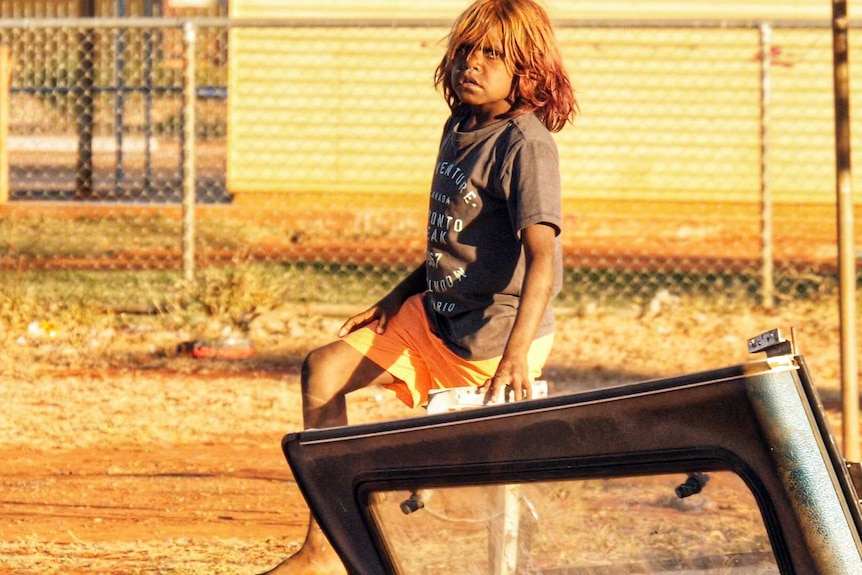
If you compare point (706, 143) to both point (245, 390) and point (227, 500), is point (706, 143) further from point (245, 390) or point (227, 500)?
point (227, 500)

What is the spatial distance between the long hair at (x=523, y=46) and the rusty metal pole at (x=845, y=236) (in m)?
1.39

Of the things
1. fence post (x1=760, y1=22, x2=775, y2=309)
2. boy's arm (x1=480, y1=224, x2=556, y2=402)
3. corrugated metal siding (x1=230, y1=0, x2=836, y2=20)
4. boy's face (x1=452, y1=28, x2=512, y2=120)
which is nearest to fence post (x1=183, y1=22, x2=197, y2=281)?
→ fence post (x1=760, y1=22, x2=775, y2=309)

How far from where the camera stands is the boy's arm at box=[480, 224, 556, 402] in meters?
2.91

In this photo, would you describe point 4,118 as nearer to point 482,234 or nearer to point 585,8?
point 585,8

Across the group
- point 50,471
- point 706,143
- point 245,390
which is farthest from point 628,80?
point 50,471

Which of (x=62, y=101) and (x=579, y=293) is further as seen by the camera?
(x=62, y=101)

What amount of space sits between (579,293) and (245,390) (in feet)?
12.4

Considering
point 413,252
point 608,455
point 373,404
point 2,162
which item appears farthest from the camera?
point 2,162

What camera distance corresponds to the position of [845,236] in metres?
4.40

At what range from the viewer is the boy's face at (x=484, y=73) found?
3.36m

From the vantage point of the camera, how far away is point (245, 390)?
6938mm

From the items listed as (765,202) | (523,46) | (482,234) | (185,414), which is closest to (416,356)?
(482,234)

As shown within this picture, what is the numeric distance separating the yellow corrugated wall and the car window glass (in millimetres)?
10470

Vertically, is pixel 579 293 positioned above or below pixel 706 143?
below
